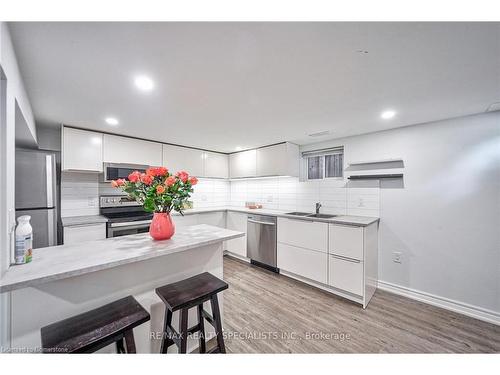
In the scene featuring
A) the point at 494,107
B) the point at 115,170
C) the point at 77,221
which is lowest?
the point at 77,221

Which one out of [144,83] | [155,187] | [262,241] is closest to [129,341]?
[155,187]

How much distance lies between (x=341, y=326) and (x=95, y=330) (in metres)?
1.98

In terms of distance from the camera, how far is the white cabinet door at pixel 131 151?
108 inches

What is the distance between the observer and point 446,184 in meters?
2.18

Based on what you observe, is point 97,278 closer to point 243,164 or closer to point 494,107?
point 243,164

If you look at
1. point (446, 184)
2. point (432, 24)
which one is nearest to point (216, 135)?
point (432, 24)

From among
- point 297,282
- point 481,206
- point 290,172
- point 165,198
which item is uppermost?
point 290,172

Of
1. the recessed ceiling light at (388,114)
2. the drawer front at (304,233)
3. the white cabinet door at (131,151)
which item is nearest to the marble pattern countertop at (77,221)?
the white cabinet door at (131,151)

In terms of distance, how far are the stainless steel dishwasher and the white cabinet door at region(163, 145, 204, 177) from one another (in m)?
1.37

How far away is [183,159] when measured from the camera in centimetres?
351

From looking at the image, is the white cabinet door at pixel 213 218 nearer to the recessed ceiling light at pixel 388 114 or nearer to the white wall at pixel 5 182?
the white wall at pixel 5 182

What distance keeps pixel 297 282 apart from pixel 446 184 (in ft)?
7.06

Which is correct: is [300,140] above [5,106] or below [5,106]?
above
